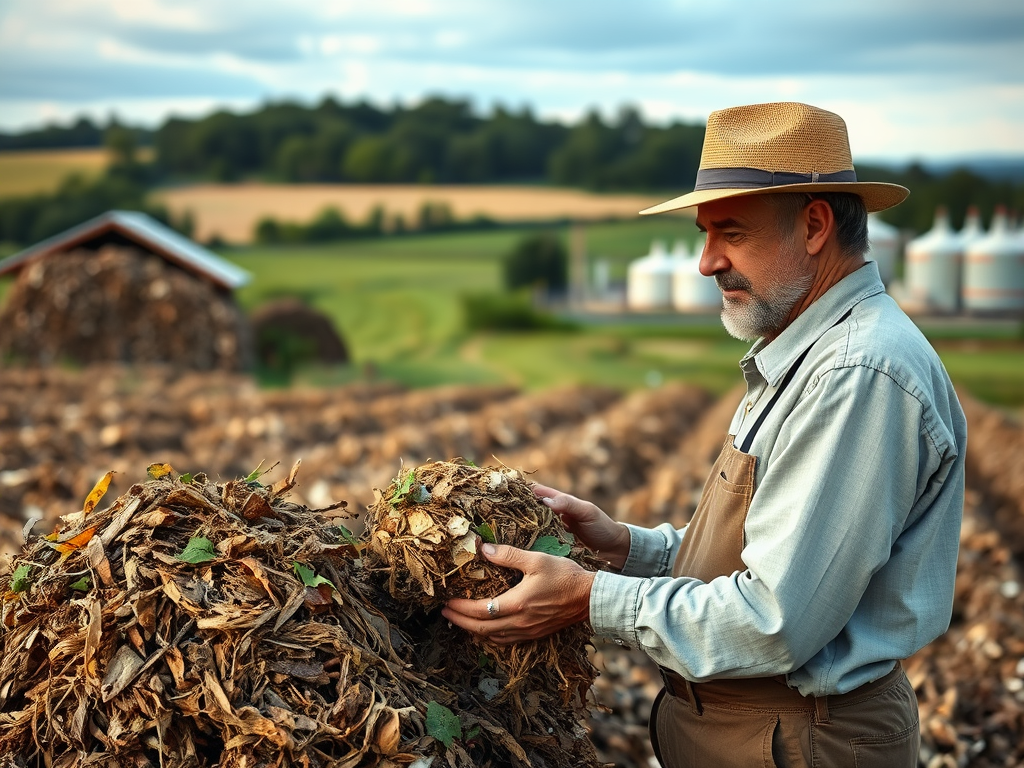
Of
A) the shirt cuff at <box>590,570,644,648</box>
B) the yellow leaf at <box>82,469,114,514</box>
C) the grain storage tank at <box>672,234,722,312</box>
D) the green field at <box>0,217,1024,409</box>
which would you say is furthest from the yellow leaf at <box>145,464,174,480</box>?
the grain storage tank at <box>672,234,722,312</box>

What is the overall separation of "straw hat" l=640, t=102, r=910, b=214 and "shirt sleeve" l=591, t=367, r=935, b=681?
1.74 feet

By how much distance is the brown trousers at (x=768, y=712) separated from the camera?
258 centimetres

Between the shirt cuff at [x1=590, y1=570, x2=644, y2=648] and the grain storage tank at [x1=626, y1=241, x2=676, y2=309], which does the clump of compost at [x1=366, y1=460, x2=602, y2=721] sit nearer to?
the shirt cuff at [x1=590, y1=570, x2=644, y2=648]

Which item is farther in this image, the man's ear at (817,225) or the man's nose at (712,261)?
the man's nose at (712,261)

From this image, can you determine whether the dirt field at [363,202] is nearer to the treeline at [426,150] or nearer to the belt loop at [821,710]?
the treeline at [426,150]

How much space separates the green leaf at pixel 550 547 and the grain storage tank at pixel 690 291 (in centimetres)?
1995

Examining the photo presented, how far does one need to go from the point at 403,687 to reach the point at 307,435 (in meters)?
9.36

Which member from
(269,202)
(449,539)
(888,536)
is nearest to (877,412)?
(888,536)

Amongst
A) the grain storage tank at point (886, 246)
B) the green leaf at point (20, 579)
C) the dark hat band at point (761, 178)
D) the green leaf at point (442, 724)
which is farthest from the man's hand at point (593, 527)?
the grain storage tank at point (886, 246)

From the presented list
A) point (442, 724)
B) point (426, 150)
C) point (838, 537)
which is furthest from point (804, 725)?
point (426, 150)

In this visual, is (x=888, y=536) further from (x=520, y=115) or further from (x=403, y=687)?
(x=520, y=115)

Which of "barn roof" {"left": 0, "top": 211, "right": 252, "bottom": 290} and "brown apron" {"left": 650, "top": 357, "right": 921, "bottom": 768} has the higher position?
"brown apron" {"left": 650, "top": 357, "right": 921, "bottom": 768}

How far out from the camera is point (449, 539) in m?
2.57

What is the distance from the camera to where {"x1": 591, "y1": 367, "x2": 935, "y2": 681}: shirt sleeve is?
2311 mm
